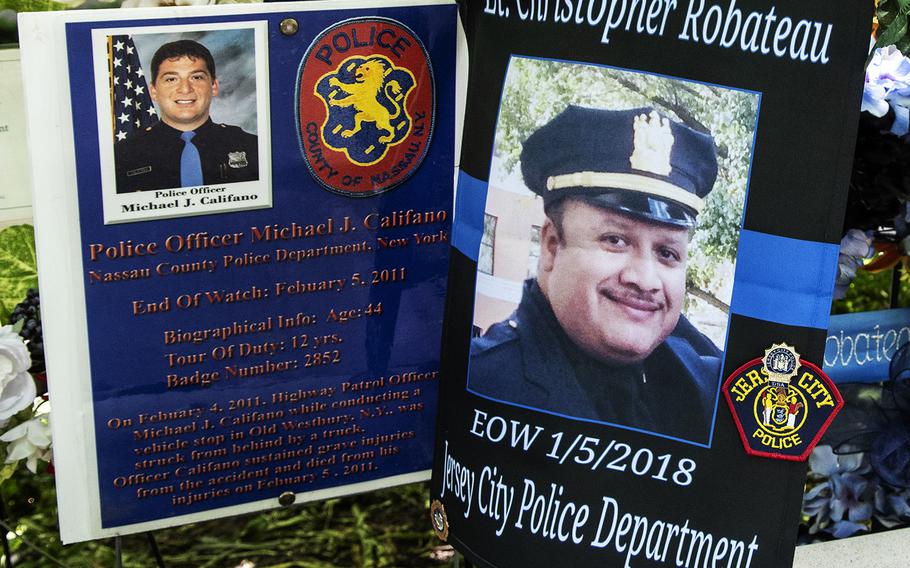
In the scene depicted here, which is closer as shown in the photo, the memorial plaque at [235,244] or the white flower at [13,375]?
the memorial plaque at [235,244]

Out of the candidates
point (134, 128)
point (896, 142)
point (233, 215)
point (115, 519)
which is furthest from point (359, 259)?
point (896, 142)

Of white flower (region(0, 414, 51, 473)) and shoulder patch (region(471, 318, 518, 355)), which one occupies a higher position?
shoulder patch (region(471, 318, 518, 355))

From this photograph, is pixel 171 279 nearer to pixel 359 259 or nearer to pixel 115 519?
pixel 359 259

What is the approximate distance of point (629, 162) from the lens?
2059 mm

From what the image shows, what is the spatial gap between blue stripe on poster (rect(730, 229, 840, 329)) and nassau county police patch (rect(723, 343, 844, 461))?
80mm

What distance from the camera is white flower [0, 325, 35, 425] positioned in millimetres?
2482

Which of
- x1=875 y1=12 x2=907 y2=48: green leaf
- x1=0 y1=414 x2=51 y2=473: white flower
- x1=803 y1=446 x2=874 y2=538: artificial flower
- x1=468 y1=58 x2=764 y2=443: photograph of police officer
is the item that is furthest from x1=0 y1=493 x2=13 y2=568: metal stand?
x1=875 y1=12 x2=907 y2=48: green leaf

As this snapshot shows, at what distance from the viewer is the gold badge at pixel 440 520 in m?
2.43

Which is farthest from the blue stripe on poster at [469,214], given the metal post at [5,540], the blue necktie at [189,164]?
the metal post at [5,540]

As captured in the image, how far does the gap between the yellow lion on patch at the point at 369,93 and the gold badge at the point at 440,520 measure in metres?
0.83

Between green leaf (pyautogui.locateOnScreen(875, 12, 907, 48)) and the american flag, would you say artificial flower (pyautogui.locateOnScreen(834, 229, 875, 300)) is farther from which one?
the american flag

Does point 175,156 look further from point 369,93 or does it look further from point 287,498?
point 287,498

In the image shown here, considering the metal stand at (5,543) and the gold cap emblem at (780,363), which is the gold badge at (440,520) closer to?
the gold cap emblem at (780,363)

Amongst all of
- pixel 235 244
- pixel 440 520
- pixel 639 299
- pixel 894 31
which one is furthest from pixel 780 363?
pixel 235 244
